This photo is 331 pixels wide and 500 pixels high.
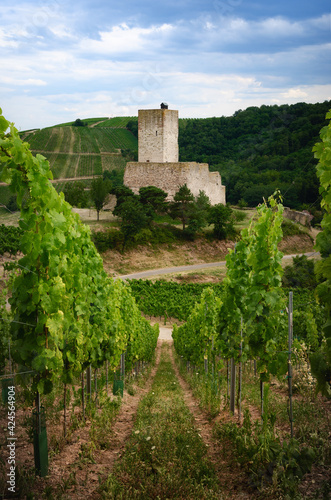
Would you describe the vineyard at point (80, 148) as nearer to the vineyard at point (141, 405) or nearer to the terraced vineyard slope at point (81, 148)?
the terraced vineyard slope at point (81, 148)

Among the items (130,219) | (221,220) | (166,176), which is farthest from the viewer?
(166,176)

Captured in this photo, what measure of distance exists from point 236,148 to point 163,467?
220 ft

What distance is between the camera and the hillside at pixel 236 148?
153 ft

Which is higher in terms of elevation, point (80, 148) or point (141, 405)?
point (80, 148)

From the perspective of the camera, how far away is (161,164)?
4450cm

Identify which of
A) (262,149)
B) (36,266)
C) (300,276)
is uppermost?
(262,149)

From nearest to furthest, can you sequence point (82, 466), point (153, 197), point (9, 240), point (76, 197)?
1. point (82, 466)
2. point (9, 240)
3. point (153, 197)
4. point (76, 197)

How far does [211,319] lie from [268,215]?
556 centimetres

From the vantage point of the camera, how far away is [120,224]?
38.9 meters

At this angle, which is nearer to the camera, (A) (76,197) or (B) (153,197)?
(B) (153,197)

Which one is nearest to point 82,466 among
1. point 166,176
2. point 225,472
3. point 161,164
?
point 225,472

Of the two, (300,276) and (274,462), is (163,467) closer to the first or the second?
(274,462)

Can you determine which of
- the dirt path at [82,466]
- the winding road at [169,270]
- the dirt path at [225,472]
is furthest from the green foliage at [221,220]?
→ the dirt path at [82,466]

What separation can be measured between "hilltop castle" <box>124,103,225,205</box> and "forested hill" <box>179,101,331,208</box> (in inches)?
297
